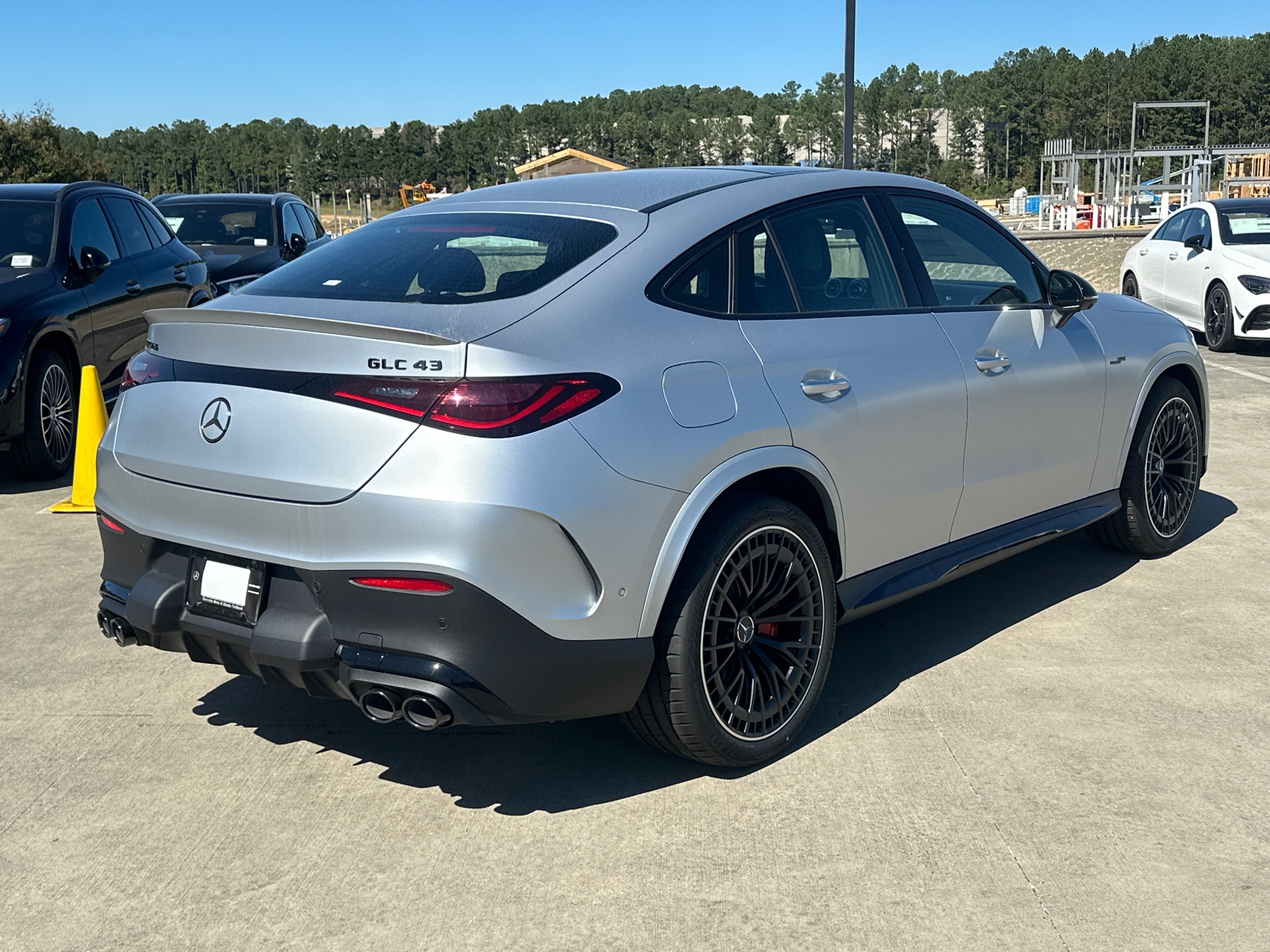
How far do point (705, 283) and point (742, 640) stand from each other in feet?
3.34

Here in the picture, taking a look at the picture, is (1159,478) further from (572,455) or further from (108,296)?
(108,296)

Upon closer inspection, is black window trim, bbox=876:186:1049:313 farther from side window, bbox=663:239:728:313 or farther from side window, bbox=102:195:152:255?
side window, bbox=102:195:152:255

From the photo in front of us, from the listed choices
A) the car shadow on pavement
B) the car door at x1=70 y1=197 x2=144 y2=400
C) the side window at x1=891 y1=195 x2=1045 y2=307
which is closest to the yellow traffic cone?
the car door at x1=70 y1=197 x2=144 y2=400

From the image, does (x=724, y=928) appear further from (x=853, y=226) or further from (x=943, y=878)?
(x=853, y=226)

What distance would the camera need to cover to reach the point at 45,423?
7.91 metres

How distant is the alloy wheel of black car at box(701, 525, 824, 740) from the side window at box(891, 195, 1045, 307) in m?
1.28

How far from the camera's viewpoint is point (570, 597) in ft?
10.4

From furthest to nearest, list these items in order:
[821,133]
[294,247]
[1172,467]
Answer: [821,133], [294,247], [1172,467]

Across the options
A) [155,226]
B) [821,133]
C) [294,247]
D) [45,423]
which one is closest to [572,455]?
[45,423]

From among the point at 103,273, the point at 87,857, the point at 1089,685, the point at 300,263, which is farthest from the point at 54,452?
the point at 1089,685

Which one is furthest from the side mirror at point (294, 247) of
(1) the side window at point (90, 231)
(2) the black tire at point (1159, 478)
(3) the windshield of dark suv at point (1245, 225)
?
(3) the windshield of dark suv at point (1245, 225)

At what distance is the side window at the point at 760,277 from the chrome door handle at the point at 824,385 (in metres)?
0.22

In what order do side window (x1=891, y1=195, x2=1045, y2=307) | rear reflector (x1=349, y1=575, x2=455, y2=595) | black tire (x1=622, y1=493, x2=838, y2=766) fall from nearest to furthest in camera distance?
1. rear reflector (x1=349, y1=575, x2=455, y2=595)
2. black tire (x1=622, y1=493, x2=838, y2=766)
3. side window (x1=891, y1=195, x2=1045, y2=307)

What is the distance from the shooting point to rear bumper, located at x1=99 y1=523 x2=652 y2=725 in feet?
10.1
